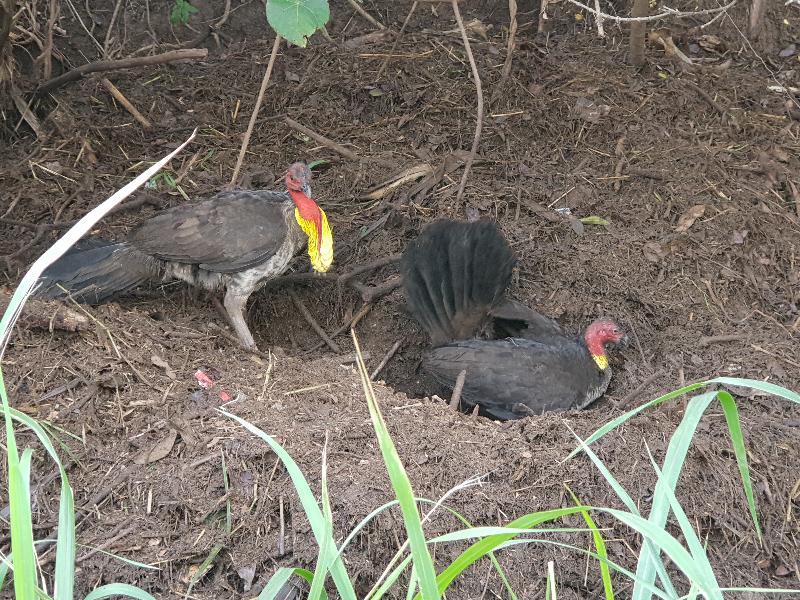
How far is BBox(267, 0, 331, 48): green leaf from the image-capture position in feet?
14.2

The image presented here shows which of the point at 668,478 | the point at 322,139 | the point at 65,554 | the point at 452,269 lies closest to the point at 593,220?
the point at 452,269

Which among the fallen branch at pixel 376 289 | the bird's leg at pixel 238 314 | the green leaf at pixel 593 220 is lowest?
the fallen branch at pixel 376 289

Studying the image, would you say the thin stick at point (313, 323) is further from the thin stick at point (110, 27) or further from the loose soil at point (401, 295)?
the thin stick at point (110, 27)

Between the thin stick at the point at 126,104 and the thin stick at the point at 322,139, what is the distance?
3.12ft

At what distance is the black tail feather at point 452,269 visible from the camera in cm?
497

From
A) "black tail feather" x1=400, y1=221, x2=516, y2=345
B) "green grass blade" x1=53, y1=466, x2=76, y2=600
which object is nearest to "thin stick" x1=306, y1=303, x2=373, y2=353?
"black tail feather" x1=400, y1=221, x2=516, y2=345

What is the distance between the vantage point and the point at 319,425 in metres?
3.72

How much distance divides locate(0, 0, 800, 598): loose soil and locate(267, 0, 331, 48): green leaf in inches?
55.2

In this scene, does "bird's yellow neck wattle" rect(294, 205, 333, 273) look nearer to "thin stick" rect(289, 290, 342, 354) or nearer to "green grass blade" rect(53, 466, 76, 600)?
"thin stick" rect(289, 290, 342, 354)

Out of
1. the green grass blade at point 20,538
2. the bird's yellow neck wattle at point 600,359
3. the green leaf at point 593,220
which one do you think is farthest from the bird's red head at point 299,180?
the green grass blade at point 20,538

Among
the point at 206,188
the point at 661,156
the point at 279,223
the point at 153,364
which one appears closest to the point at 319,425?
the point at 153,364

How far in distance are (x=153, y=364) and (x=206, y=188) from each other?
1.85m

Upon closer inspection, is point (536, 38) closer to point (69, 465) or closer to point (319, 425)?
point (319, 425)

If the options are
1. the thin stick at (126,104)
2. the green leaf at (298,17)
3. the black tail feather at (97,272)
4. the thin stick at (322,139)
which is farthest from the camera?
the thin stick at (126,104)
